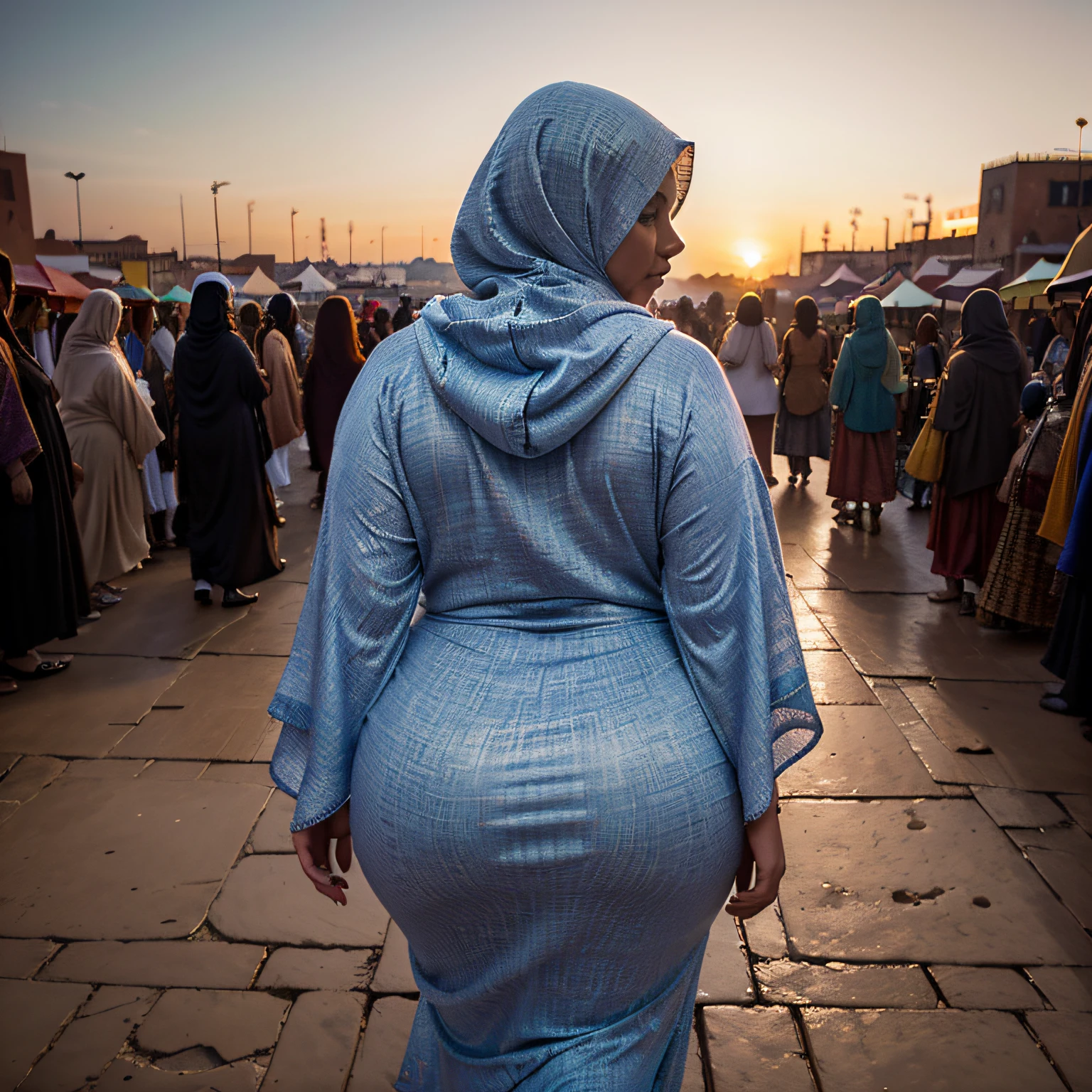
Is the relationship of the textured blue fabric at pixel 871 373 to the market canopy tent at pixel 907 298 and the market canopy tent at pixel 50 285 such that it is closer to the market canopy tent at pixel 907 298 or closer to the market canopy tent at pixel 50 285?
the market canopy tent at pixel 50 285

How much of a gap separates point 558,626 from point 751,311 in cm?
890

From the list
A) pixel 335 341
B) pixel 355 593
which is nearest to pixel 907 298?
pixel 335 341

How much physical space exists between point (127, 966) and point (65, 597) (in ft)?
9.22

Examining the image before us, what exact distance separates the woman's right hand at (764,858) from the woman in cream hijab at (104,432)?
5.44 metres

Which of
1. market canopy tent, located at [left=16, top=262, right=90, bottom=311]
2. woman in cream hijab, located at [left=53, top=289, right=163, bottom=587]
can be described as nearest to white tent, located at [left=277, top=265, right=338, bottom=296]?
market canopy tent, located at [left=16, top=262, right=90, bottom=311]

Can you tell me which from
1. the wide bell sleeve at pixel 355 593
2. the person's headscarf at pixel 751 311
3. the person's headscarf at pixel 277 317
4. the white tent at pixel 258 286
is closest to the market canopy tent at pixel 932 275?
the white tent at pixel 258 286

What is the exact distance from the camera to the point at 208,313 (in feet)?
19.3

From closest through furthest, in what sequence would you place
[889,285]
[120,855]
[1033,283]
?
[120,855] → [1033,283] → [889,285]

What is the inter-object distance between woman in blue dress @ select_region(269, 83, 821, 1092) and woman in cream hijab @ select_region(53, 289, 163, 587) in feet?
17.0

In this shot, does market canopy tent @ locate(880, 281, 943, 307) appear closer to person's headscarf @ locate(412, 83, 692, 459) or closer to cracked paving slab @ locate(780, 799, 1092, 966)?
cracked paving slab @ locate(780, 799, 1092, 966)

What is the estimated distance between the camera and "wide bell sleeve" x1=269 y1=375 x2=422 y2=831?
4.65ft

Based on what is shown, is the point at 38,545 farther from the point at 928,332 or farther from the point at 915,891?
the point at 928,332

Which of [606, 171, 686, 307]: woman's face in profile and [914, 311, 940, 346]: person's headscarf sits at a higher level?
[606, 171, 686, 307]: woman's face in profile

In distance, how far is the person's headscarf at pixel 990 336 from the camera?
20.0 feet
